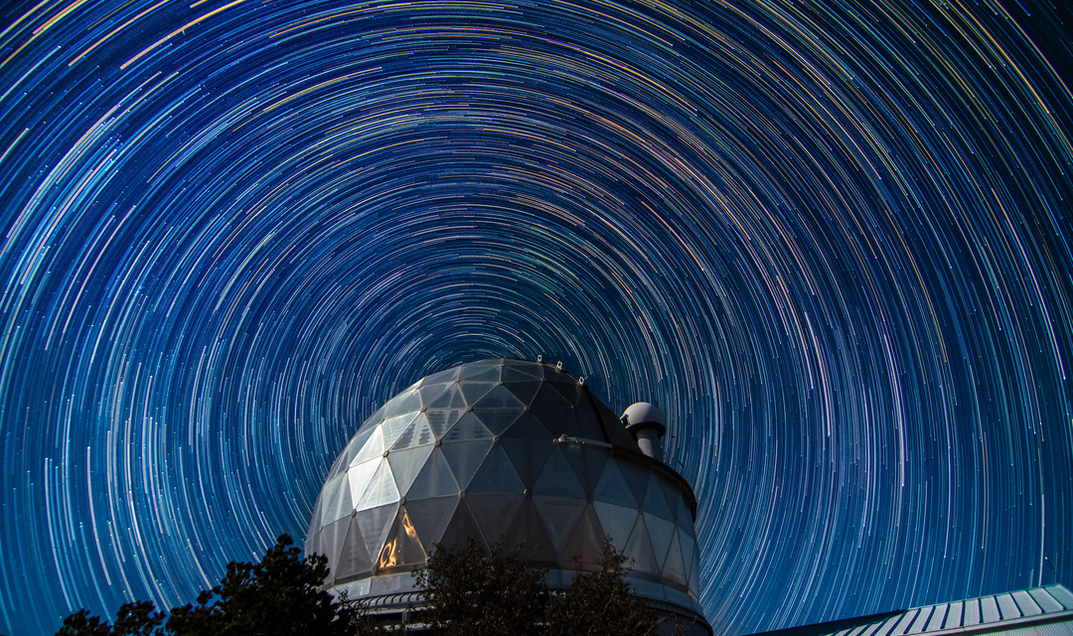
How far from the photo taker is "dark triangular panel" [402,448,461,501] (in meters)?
16.4

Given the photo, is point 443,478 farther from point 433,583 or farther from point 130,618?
point 130,618

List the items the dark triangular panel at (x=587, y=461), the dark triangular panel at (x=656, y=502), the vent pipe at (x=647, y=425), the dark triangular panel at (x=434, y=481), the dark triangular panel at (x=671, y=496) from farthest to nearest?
the vent pipe at (x=647, y=425)
the dark triangular panel at (x=671, y=496)
the dark triangular panel at (x=656, y=502)
the dark triangular panel at (x=587, y=461)
the dark triangular panel at (x=434, y=481)

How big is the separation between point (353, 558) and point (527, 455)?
5932 mm

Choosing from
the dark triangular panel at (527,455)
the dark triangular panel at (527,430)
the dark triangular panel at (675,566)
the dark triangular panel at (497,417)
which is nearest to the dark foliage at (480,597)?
the dark triangular panel at (527,455)

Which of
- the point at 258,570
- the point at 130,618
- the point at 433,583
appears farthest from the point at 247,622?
the point at 433,583

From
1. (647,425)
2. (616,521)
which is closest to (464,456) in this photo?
(616,521)

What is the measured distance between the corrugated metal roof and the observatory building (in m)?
4.93

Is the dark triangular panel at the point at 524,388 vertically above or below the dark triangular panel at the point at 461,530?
above

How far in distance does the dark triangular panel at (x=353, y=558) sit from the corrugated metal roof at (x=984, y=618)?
46.8 ft

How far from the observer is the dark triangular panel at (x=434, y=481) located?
16.4 meters

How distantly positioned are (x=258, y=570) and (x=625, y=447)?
12.4 meters

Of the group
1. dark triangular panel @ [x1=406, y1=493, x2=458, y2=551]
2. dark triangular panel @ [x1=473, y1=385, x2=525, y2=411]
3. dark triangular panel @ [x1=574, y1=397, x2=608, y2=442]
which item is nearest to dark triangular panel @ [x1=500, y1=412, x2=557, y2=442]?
dark triangular panel @ [x1=473, y1=385, x2=525, y2=411]

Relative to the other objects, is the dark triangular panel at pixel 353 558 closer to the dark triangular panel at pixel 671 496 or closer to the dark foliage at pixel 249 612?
the dark foliage at pixel 249 612

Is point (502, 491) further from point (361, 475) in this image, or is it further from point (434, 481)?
point (361, 475)
